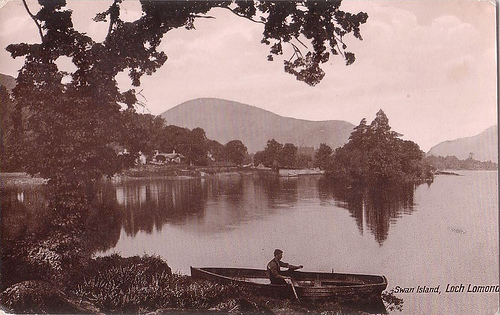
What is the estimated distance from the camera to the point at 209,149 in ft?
14.3

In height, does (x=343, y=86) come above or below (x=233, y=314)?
above

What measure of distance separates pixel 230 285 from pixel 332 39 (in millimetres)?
2442

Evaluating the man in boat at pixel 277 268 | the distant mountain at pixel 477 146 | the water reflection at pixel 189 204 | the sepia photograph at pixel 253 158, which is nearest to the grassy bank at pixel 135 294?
the sepia photograph at pixel 253 158

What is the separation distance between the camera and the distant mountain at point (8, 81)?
4.23 m

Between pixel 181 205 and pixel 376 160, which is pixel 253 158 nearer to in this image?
pixel 181 205

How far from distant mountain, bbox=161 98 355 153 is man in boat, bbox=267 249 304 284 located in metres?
1.02

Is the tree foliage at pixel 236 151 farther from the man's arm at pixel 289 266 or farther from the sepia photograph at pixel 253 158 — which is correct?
the man's arm at pixel 289 266

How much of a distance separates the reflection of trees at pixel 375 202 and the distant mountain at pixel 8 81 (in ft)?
10.2

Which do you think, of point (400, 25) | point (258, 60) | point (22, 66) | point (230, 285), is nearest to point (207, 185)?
point (230, 285)

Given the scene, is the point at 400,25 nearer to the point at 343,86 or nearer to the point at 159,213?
the point at 343,86

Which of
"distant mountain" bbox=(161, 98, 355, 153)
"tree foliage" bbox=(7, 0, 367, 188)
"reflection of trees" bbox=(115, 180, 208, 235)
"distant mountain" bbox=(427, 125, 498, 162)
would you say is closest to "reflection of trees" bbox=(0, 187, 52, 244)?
"tree foliage" bbox=(7, 0, 367, 188)

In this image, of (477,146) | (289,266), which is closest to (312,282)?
(289,266)

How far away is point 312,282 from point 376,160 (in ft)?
4.23

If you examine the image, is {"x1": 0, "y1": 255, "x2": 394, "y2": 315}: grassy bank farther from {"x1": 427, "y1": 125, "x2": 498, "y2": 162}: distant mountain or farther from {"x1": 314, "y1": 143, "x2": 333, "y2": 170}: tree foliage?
{"x1": 427, "y1": 125, "x2": 498, "y2": 162}: distant mountain
